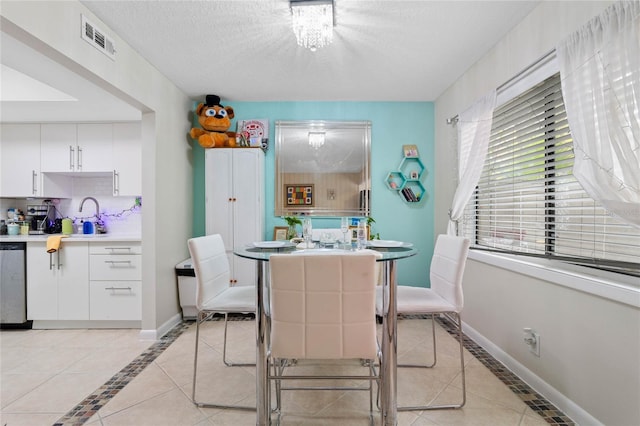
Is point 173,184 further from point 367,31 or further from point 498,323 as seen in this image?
point 498,323

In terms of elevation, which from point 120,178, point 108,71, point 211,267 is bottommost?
point 211,267

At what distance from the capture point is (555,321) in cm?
171

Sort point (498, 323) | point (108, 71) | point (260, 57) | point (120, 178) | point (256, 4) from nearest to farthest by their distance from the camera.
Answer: point (256, 4) < point (108, 71) < point (498, 323) < point (260, 57) < point (120, 178)

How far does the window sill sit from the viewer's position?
132 centimetres

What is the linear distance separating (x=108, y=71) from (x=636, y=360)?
3394 millimetres

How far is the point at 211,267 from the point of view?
193 centimetres

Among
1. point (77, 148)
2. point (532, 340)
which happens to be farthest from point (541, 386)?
point (77, 148)

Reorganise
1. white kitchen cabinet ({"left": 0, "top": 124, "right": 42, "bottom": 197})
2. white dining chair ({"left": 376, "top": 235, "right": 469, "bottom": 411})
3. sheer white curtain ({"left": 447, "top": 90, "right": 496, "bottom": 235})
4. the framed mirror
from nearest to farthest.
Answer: white dining chair ({"left": 376, "top": 235, "right": 469, "bottom": 411}), sheer white curtain ({"left": 447, "top": 90, "right": 496, "bottom": 235}), white kitchen cabinet ({"left": 0, "top": 124, "right": 42, "bottom": 197}), the framed mirror

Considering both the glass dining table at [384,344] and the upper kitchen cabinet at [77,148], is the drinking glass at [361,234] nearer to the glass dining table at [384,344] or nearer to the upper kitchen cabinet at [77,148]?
the glass dining table at [384,344]

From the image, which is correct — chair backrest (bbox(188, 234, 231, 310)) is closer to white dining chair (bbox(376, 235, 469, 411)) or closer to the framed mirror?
white dining chair (bbox(376, 235, 469, 411))

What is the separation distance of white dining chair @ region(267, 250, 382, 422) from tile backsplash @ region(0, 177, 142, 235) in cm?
297

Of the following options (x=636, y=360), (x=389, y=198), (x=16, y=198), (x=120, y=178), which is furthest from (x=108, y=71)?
(x=636, y=360)

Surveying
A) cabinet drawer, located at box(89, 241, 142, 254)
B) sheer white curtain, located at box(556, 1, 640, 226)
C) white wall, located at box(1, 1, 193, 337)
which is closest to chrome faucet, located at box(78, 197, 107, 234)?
cabinet drawer, located at box(89, 241, 142, 254)

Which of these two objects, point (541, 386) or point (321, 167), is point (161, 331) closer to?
point (321, 167)
